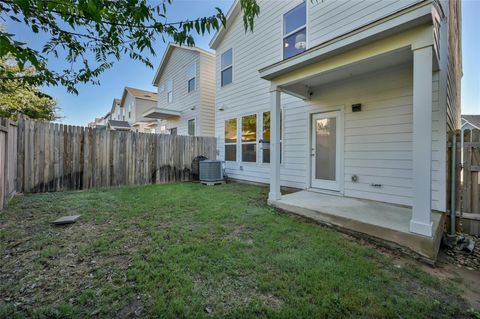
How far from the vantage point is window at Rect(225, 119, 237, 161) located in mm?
8414

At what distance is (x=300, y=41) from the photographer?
6.20m

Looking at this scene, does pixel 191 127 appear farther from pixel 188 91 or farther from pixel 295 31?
pixel 295 31

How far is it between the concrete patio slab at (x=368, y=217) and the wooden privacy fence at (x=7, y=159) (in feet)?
17.2

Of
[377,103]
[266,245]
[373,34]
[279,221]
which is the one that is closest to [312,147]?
[377,103]

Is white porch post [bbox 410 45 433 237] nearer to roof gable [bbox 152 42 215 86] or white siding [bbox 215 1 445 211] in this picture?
white siding [bbox 215 1 445 211]

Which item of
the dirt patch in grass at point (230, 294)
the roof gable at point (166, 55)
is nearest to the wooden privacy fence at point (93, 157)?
the roof gable at point (166, 55)

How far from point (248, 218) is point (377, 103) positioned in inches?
142

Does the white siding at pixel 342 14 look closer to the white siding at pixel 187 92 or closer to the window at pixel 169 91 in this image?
the white siding at pixel 187 92

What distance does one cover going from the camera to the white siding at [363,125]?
4219mm

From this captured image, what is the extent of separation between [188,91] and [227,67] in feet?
11.5

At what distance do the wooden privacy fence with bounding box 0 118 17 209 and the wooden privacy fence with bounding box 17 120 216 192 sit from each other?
0.40 metres

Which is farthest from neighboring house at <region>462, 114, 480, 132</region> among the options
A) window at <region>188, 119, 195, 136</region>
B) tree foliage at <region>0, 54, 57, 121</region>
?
tree foliage at <region>0, 54, 57, 121</region>

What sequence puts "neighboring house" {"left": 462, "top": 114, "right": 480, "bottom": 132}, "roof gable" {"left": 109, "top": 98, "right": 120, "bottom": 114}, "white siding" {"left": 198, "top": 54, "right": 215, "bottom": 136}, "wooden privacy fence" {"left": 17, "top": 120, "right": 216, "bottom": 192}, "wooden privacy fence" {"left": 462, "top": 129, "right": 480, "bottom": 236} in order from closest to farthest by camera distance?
"wooden privacy fence" {"left": 462, "top": 129, "right": 480, "bottom": 236}, "wooden privacy fence" {"left": 17, "top": 120, "right": 216, "bottom": 192}, "white siding" {"left": 198, "top": 54, "right": 215, "bottom": 136}, "neighboring house" {"left": 462, "top": 114, "right": 480, "bottom": 132}, "roof gable" {"left": 109, "top": 98, "right": 120, "bottom": 114}

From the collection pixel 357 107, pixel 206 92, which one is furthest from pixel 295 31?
pixel 206 92
